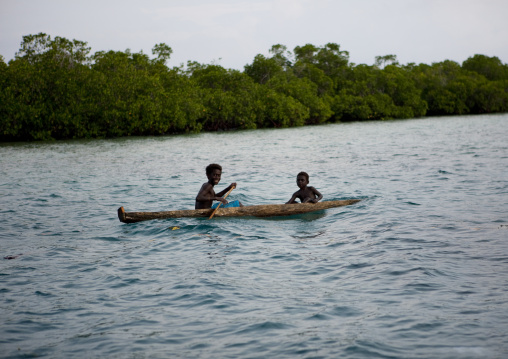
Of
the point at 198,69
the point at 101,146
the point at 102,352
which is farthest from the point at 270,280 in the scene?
the point at 198,69

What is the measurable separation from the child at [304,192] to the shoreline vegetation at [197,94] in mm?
27189

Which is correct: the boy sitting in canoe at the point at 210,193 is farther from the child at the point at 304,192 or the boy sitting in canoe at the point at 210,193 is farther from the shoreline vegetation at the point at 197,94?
the shoreline vegetation at the point at 197,94

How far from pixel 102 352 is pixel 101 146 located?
84.0 ft

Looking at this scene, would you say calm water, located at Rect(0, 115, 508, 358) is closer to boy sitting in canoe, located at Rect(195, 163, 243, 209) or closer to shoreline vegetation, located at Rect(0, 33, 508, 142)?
boy sitting in canoe, located at Rect(195, 163, 243, 209)

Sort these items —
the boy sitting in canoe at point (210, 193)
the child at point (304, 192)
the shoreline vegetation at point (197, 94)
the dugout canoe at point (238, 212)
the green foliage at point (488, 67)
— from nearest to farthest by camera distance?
the dugout canoe at point (238, 212)
the boy sitting in canoe at point (210, 193)
the child at point (304, 192)
the shoreline vegetation at point (197, 94)
the green foliage at point (488, 67)

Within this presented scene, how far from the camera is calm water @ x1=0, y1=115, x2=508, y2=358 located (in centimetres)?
451

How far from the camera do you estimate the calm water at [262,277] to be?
4512mm

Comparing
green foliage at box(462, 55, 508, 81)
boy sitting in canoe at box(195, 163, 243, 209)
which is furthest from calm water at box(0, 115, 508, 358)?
green foliage at box(462, 55, 508, 81)

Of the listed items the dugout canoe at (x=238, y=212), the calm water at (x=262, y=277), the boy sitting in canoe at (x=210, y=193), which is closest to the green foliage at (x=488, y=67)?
the calm water at (x=262, y=277)

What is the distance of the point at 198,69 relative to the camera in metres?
50.2

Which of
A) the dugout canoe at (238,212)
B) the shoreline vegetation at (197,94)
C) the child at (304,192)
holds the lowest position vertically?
the dugout canoe at (238,212)

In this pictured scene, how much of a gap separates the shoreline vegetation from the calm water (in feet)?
73.9

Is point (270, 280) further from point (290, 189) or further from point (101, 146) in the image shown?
point (101, 146)

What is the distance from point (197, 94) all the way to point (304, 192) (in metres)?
32.4
